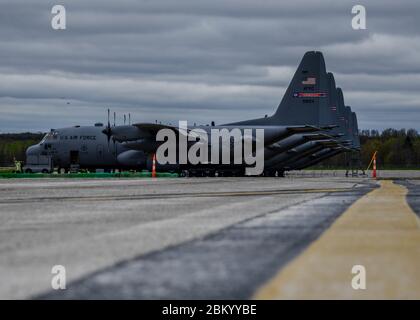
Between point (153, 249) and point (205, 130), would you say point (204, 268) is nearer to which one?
point (153, 249)

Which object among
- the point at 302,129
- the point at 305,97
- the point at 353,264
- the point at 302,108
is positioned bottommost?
the point at 353,264

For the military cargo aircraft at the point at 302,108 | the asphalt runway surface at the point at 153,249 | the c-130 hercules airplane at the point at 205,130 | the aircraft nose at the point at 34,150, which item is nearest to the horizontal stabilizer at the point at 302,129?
the c-130 hercules airplane at the point at 205,130

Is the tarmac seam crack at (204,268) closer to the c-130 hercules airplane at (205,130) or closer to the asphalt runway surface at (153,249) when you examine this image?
the asphalt runway surface at (153,249)

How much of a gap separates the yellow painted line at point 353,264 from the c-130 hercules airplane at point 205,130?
54447 mm

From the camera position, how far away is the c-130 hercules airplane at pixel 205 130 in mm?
68062

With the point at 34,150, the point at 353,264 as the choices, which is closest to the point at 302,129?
the point at 34,150

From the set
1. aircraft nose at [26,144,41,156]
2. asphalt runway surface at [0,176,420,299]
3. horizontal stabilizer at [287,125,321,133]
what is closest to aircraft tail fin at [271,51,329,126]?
horizontal stabilizer at [287,125,321,133]

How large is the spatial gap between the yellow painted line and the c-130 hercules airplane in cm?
5445

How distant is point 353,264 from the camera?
8.33m

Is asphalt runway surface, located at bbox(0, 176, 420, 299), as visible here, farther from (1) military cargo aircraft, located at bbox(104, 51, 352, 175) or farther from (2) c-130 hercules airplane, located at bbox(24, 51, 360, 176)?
(1) military cargo aircraft, located at bbox(104, 51, 352, 175)

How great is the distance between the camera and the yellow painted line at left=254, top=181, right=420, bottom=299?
6.70 m

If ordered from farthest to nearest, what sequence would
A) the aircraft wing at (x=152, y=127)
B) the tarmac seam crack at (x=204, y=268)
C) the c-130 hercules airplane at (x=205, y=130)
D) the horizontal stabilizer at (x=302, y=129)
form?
the c-130 hercules airplane at (x=205, y=130) < the horizontal stabilizer at (x=302, y=129) < the aircraft wing at (x=152, y=127) < the tarmac seam crack at (x=204, y=268)

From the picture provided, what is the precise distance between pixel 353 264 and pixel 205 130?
6373 centimetres

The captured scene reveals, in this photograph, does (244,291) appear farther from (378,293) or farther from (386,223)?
(386,223)
